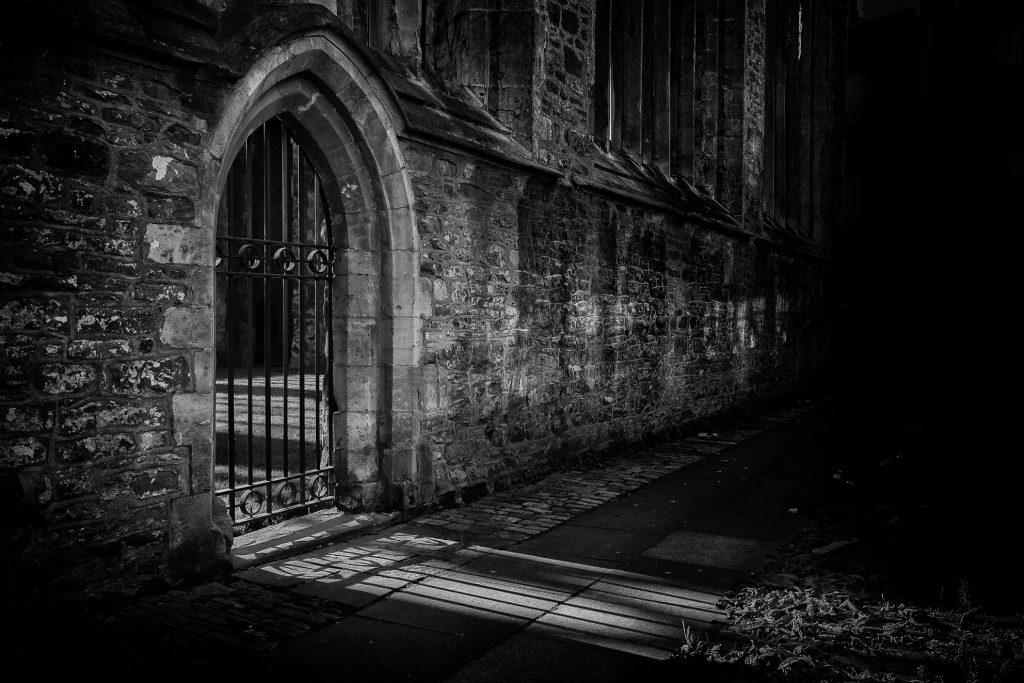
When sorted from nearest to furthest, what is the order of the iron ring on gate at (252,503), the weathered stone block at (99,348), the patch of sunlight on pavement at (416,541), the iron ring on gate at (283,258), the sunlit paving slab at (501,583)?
the weathered stone block at (99,348) → the sunlit paving slab at (501,583) → the iron ring on gate at (252,503) → the patch of sunlight on pavement at (416,541) → the iron ring on gate at (283,258)

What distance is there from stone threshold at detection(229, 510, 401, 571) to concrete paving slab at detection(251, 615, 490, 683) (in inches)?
44.2

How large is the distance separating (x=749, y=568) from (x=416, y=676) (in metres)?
2.31

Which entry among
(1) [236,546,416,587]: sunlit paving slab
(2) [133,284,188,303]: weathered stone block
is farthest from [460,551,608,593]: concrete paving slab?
(2) [133,284,188,303]: weathered stone block

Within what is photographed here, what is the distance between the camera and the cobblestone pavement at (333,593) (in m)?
3.24

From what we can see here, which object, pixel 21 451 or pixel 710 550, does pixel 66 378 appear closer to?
pixel 21 451

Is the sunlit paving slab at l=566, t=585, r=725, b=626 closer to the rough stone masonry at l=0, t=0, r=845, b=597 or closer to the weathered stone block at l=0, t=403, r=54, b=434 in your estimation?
the rough stone masonry at l=0, t=0, r=845, b=597

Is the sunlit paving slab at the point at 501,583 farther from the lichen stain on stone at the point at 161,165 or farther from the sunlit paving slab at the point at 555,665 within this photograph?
the lichen stain on stone at the point at 161,165

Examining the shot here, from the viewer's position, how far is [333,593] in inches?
155

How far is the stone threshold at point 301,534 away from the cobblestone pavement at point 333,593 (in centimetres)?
7

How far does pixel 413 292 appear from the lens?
18.7 ft

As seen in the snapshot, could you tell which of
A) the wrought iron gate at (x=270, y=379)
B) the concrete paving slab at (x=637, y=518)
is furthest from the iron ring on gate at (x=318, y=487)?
the concrete paving slab at (x=637, y=518)

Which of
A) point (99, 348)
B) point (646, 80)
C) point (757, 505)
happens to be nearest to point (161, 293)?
point (99, 348)

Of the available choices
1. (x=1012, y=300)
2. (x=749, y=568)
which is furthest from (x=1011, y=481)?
(x=1012, y=300)

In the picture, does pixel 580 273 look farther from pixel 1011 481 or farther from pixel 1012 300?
pixel 1012 300
